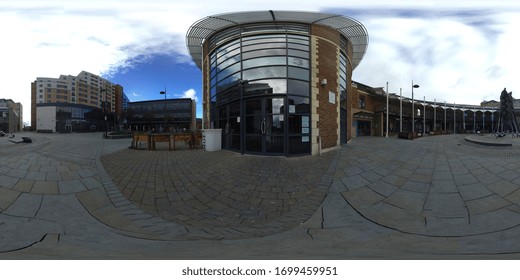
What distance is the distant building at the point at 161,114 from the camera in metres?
62.5


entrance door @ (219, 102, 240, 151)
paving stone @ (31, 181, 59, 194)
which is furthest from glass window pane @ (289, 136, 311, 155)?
paving stone @ (31, 181, 59, 194)

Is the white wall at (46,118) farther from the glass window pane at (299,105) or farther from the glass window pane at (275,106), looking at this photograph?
the glass window pane at (299,105)

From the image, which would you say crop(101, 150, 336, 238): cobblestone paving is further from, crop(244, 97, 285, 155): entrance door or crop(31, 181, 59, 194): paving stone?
crop(244, 97, 285, 155): entrance door

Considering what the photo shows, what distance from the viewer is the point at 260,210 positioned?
491cm

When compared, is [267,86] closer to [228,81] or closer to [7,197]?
[228,81]

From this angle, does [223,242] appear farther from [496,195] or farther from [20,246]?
[496,195]

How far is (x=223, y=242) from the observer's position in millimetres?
3615

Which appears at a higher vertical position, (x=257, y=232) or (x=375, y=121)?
(x=375, y=121)

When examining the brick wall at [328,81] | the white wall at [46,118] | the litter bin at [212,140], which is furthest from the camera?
the white wall at [46,118]

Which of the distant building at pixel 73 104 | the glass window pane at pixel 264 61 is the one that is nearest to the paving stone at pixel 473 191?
the glass window pane at pixel 264 61

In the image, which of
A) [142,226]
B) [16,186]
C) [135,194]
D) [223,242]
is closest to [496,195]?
[223,242]

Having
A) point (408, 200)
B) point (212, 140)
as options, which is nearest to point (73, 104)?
point (212, 140)

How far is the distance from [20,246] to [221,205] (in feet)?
10.4

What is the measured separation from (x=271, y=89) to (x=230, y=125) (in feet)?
9.58
